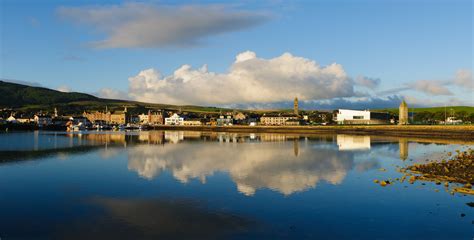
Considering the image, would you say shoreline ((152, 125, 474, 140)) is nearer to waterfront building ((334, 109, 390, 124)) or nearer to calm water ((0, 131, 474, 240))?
waterfront building ((334, 109, 390, 124))

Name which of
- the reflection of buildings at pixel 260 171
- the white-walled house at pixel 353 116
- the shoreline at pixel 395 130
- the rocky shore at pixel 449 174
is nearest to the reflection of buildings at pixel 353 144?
the reflection of buildings at pixel 260 171

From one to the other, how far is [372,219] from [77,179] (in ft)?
66.7

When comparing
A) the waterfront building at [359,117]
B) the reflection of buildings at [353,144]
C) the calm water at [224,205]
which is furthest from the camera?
the waterfront building at [359,117]

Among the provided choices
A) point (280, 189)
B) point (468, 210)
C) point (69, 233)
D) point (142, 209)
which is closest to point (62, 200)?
point (142, 209)

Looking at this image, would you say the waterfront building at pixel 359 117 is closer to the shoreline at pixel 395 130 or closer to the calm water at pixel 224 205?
the shoreline at pixel 395 130

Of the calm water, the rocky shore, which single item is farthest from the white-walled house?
the calm water

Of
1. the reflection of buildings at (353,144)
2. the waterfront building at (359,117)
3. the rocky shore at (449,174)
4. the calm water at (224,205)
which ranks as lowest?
the calm water at (224,205)

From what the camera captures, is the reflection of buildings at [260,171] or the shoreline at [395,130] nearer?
the reflection of buildings at [260,171]

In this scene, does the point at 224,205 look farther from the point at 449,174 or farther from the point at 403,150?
the point at 403,150

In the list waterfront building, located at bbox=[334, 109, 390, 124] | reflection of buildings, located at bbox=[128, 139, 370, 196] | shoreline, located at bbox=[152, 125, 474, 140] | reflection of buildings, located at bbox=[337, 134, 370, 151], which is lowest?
reflection of buildings, located at bbox=[128, 139, 370, 196]

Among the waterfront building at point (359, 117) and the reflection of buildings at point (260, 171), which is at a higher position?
the waterfront building at point (359, 117)

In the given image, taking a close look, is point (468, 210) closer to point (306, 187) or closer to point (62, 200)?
point (306, 187)

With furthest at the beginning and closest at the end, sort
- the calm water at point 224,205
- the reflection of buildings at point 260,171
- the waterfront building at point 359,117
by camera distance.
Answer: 1. the waterfront building at point 359,117
2. the reflection of buildings at point 260,171
3. the calm water at point 224,205

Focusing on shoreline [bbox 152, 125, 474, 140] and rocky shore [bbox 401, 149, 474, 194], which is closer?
rocky shore [bbox 401, 149, 474, 194]
